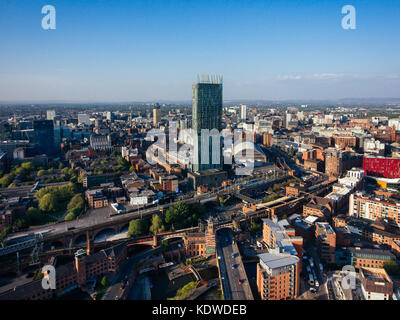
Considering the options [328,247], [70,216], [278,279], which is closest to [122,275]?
[278,279]

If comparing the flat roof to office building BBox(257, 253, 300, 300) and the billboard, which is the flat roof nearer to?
office building BBox(257, 253, 300, 300)

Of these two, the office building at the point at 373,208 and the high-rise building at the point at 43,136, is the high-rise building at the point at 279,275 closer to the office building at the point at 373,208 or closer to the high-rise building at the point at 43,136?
the office building at the point at 373,208

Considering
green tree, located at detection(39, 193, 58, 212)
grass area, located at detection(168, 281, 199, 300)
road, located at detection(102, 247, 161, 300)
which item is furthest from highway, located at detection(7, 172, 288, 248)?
grass area, located at detection(168, 281, 199, 300)

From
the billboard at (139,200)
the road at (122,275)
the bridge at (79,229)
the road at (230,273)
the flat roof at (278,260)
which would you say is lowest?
the road at (122,275)

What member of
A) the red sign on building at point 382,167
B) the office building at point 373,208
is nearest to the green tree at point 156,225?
the office building at point 373,208

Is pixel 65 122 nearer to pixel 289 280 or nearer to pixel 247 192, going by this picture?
pixel 247 192

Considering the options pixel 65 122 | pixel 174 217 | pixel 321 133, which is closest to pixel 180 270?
pixel 174 217
